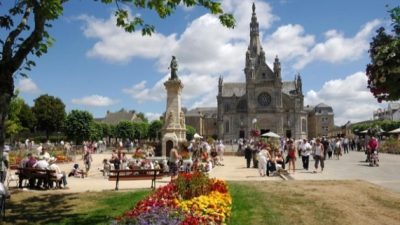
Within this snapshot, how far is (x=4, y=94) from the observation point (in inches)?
343

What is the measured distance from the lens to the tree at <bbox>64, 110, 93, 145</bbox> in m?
67.6

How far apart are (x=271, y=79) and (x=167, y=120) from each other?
225 feet

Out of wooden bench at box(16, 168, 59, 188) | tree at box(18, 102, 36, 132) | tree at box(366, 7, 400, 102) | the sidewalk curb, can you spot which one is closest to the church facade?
tree at box(18, 102, 36, 132)

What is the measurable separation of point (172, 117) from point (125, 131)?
64639 millimetres

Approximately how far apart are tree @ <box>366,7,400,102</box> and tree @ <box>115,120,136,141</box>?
3465 inches

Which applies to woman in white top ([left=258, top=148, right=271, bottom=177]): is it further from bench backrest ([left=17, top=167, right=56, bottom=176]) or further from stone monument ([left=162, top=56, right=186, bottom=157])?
stone monument ([left=162, top=56, right=186, bottom=157])

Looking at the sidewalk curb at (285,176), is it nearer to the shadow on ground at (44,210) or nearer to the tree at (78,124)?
the shadow on ground at (44,210)

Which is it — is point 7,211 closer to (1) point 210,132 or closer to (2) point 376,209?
(2) point 376,209

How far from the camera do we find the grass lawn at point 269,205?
9.96 metres

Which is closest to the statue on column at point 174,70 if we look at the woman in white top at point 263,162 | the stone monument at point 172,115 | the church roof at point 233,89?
the stone monument at point 172,115

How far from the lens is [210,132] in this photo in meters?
134

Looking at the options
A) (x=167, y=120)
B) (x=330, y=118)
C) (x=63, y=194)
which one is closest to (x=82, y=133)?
(x=167, y=120)

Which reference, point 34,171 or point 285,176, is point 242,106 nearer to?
point 285,176

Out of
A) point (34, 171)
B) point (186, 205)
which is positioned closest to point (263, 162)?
point (34, 171)
